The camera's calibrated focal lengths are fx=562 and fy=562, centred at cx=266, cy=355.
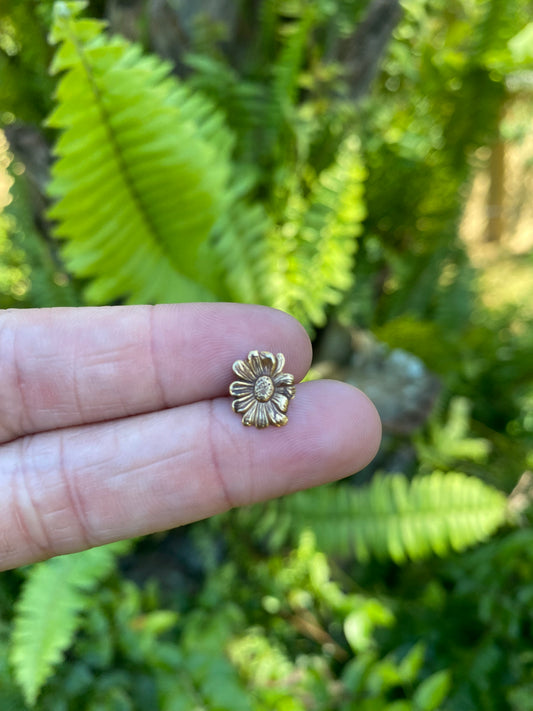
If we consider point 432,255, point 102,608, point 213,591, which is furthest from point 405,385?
point 102,608

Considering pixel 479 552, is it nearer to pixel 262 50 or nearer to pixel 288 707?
pixel 288 707

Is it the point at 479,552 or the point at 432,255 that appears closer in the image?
the point at 479,552

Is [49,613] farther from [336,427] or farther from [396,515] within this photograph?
[396,515]

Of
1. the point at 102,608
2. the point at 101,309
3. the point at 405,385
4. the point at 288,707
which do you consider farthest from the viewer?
the point at 405,385

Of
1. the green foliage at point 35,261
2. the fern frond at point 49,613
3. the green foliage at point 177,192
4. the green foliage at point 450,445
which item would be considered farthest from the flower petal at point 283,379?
the green foliage at point 450,445

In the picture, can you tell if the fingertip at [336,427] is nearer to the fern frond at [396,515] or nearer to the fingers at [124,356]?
the fingers at [124,356]

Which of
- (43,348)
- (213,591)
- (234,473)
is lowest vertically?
(213,591)

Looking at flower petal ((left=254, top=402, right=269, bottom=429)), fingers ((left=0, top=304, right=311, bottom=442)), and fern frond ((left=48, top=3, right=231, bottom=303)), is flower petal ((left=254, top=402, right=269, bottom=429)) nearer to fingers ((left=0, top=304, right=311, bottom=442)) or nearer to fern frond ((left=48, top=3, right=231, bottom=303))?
fingers ((left=0, top=304, right=311, bottom=442))
